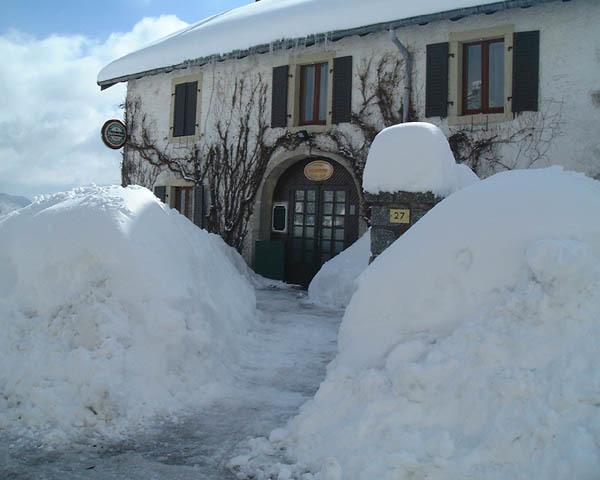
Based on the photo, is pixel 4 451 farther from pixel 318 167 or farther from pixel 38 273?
pixel 318 167

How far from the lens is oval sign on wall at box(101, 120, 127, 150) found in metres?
13.3

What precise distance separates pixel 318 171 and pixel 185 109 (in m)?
3.89

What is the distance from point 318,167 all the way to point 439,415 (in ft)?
27.9

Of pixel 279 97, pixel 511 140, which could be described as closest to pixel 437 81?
pixel 511 140

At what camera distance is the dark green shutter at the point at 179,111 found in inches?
496

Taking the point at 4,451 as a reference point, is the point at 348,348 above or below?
above

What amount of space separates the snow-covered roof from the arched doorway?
2.60 meters

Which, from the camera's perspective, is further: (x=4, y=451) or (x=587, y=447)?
(x=4, y=451)

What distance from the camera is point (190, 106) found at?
12.4 metres

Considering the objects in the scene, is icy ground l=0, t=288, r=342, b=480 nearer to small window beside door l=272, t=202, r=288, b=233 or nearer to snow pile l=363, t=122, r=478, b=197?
snow pile l=363, t=122, r=478, b=197

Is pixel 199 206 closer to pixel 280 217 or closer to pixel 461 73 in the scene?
pixel 280 217

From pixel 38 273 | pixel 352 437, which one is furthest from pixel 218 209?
pixel 352 437

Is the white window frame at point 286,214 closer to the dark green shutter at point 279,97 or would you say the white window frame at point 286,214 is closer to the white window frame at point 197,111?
the dark green shutter at point 279,97

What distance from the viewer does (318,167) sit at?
10.9m
